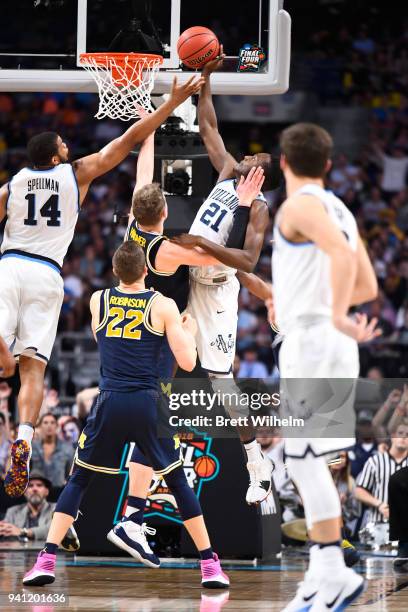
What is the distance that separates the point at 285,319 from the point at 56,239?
10.6 ft

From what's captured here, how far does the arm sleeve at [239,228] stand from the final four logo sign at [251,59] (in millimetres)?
1975

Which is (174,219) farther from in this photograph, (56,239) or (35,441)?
(35,441)

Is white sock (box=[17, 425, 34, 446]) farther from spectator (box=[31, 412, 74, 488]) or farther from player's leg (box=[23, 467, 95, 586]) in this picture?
spectator (box=[31, 412, 74, 488])

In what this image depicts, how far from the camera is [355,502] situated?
37.1 ft

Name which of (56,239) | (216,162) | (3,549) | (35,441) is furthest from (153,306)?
(35,441)

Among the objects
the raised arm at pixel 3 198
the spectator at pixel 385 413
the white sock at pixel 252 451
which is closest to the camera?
the raised arm at pixel 3 198

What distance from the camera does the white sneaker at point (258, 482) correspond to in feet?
28.6

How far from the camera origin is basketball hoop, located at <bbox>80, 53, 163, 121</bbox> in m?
9.34

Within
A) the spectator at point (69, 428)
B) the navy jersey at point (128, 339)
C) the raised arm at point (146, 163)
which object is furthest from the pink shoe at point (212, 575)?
Answer: the spectator at point (69, 428)

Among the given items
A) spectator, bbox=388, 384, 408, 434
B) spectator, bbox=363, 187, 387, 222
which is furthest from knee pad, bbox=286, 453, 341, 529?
spectator, bbox=363, 187, 387, 222

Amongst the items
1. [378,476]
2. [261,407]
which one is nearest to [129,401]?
[261,407]

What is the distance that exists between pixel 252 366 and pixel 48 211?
8153 millimetres

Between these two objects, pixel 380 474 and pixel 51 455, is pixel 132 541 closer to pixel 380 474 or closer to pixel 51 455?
pixel 380 474

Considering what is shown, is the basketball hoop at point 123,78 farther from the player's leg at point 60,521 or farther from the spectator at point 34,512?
the spectator at point 34,512
